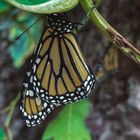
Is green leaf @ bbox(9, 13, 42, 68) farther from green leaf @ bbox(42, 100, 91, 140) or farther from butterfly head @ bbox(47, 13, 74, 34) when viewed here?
butterfly head @ bbox(47, 13, 74, 34)

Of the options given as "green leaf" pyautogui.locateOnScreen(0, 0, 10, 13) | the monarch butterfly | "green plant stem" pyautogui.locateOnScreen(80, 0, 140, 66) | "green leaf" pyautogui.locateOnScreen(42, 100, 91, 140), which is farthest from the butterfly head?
"green leaf" pyautogui.locateOnScreen(42, 100, 91, 140)

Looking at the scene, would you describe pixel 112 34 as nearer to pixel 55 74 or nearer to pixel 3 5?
pixel 55 74

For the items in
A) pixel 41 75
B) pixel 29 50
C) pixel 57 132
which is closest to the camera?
pixel 41 75

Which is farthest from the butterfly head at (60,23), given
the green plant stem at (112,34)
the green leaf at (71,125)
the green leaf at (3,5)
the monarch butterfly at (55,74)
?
the green leaf at (71,125)

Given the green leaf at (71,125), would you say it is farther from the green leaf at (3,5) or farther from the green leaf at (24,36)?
the green leaf at (3,5)

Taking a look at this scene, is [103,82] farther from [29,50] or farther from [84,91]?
[84,91]

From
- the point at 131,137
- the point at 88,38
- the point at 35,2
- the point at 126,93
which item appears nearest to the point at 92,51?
the point at 88,38
